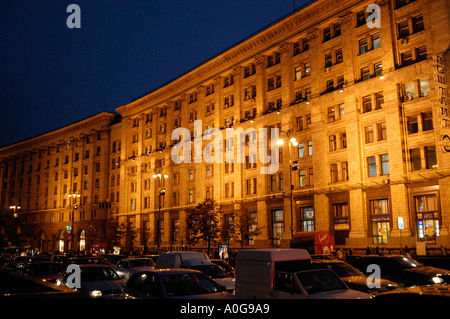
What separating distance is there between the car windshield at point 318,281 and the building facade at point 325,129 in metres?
22.0

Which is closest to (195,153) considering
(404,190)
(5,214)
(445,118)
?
(404,190)

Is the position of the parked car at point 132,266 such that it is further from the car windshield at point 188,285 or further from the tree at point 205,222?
the tree at point 205,222

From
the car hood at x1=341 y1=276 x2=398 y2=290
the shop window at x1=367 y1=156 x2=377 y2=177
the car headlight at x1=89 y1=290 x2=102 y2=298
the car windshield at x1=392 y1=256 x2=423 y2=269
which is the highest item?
the shop window at x1=367 y1=156 x2=377 y2=177

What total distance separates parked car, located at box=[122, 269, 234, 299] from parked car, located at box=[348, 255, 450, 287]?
8.98 metres

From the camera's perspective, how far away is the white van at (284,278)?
11.5 m

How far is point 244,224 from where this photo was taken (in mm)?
48812

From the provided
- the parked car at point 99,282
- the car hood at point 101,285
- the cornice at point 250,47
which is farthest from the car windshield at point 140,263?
the cornice at point 250,47

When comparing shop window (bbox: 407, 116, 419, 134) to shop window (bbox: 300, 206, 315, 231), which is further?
shop window (bbox: 300, 206, 315, 231)

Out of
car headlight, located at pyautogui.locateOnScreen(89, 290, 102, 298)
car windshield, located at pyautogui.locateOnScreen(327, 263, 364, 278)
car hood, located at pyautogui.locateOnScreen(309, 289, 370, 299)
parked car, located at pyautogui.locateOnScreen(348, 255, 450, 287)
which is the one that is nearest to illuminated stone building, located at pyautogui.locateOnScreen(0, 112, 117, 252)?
car headlight, located at pyautogui.locateOnScreen(89, 290, 102, 298)

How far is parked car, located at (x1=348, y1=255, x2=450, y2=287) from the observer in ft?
54.2

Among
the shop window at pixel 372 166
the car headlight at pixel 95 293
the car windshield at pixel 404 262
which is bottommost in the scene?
the car headlight at pixel 95 293

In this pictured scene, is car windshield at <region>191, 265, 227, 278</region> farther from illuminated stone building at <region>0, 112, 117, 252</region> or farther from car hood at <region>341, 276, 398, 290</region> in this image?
illuminated stone building at <region>0, 112, 117, 252</region>

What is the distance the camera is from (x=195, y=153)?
62.2 meters
